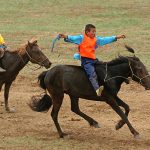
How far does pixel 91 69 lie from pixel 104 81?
0.34 meters

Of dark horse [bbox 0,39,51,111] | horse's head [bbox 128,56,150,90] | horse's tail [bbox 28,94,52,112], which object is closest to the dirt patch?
horse's tail [bbox 28,94,52,112]

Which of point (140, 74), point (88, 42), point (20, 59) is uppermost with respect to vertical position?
point (88, 42)

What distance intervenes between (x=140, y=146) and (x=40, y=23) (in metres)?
19.8

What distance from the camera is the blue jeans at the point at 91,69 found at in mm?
11986

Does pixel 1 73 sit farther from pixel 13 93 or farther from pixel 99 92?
pixel 99 92

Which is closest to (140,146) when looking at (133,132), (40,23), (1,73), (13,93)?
(133,132)

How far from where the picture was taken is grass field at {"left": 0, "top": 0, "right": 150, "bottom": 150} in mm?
22969

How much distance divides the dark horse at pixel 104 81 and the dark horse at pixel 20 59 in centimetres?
197

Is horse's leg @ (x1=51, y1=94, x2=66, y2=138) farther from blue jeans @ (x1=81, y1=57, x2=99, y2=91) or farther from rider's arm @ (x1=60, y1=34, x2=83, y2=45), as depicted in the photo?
rider's arm @ (x1=60, y1=34, x2=83, y2=45)

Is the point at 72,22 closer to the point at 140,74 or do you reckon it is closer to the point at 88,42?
the point at 88,42

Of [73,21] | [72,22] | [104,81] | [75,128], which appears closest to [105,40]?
[104,81]

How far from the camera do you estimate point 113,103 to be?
12.0 metres

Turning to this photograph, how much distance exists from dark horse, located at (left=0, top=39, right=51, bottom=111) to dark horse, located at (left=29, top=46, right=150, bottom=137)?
1.97 m

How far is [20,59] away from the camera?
14914mm
